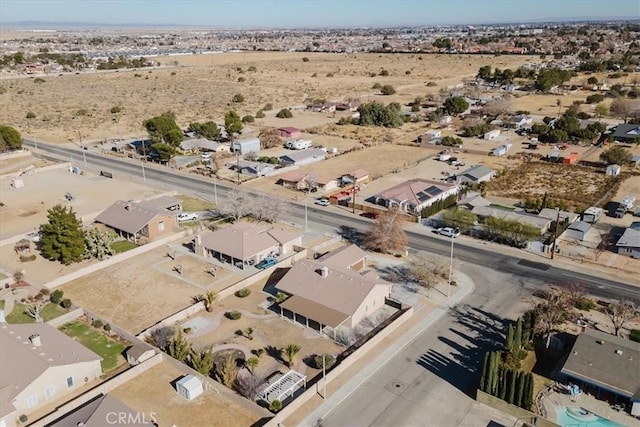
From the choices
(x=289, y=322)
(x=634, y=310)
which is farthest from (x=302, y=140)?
(x=634, y=310)

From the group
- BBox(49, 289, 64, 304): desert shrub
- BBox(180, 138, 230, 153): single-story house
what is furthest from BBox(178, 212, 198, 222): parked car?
BBox(180, 138, 230, 153): single-story house

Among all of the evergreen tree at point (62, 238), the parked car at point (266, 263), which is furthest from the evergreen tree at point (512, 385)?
the evergreen tree at point (62, 238)

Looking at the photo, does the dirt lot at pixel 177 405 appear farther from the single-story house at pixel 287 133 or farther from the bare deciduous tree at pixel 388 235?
the single-story house at pixel 287 133

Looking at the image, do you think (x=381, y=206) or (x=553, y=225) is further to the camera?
(x=381, y=206)

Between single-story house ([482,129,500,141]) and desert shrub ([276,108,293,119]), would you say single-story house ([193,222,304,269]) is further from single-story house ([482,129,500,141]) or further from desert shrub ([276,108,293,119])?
desert shrub ([276,108,293,119])

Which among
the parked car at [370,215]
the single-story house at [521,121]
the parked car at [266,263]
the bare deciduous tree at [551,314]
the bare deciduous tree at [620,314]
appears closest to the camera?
the bare deciduous tree at [551,314]

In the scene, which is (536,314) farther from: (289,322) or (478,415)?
(289,322)
